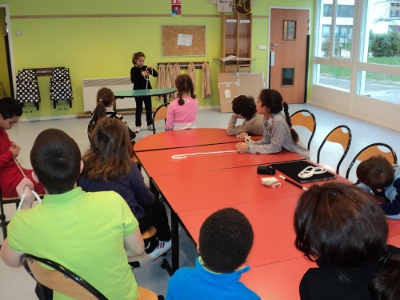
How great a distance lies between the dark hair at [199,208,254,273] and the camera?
1.20 m

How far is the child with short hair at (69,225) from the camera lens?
4.63 ft

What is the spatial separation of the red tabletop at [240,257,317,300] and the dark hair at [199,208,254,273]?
362 mm

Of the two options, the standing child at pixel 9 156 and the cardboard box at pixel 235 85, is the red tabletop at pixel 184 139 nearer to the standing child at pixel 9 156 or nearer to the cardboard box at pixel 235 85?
the standing child at pixel 9 156

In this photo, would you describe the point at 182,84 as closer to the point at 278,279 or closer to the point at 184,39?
the point at 278,279

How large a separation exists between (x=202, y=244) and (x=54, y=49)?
7117mm

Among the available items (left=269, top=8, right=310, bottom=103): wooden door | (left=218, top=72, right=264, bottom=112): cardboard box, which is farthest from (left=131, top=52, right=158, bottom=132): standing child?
(left=269, top=8, right=310, bottom=103): wooden door

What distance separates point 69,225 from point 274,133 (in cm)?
211

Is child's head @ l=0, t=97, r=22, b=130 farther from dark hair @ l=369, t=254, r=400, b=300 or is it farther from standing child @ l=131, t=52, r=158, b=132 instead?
standing child @ l=131, t=52, r=158, b=132

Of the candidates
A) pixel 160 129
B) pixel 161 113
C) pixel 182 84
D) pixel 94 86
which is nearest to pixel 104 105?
pixel 161 113

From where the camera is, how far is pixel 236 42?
8.25m

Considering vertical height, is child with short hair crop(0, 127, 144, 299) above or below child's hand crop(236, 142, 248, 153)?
above

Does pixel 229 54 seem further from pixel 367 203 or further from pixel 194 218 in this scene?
pixel 367 203

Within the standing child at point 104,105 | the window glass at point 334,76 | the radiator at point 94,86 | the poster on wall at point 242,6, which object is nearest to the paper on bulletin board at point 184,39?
the poster on wall at point 242,6

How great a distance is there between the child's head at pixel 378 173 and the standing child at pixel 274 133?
96cm
